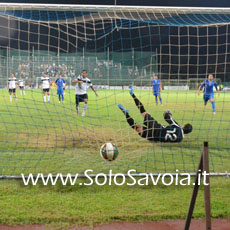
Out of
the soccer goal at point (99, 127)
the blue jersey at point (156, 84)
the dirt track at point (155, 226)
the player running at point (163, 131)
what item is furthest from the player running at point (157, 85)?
the dirt track at point (155, 226)

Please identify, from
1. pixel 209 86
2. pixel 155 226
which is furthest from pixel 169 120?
pixel 209 86

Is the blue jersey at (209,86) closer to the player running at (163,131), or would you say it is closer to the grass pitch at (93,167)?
the grass pitch at (93,167)

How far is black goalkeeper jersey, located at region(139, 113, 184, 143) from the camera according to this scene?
6.78 metres

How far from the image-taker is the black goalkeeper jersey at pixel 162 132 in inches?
267

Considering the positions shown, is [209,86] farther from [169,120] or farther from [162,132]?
[162,132]

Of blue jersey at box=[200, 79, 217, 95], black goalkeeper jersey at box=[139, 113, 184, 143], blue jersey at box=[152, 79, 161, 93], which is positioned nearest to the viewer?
black goalkeeper jersey at box=[139, 113, 184, 143]

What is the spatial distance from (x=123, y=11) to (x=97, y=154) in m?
2.82

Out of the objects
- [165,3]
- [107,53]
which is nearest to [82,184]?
[107,53]

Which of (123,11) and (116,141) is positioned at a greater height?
(123,11)

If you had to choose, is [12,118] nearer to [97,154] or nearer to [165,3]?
[97,154]

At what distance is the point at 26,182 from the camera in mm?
4633

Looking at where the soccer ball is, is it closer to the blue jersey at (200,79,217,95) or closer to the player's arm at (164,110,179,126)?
the player's arm at (164,110,179,126)

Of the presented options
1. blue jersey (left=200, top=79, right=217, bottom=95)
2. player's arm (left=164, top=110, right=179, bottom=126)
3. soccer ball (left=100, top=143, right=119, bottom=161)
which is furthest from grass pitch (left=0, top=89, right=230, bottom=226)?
blue jersey (left=200, top=79, right=217, bottom=95)

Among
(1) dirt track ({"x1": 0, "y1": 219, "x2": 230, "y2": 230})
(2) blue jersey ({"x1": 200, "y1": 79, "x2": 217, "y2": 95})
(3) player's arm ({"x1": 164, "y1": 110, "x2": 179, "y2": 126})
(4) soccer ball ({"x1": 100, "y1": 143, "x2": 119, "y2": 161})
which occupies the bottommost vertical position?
(1) dirt track ({"x1": 0, "y1": 219, "x2": 230, "y2": 230})
